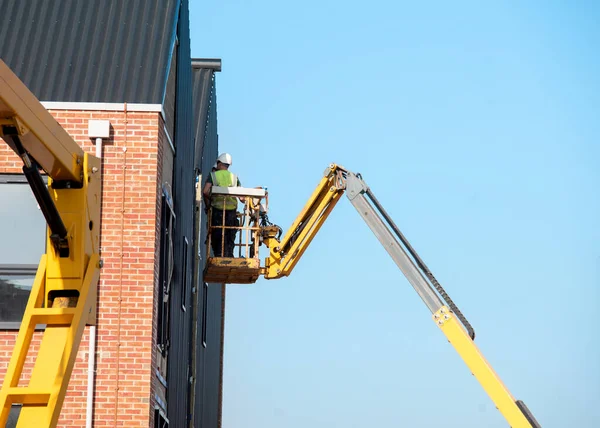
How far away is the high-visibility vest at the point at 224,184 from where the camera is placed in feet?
65.2

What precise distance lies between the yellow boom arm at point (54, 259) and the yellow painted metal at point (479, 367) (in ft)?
29.2

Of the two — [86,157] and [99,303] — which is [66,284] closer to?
[86,157]

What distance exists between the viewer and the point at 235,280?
20.2 m

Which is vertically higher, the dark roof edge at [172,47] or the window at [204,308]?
the window at [204,308]

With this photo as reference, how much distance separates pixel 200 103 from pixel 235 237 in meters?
6.40

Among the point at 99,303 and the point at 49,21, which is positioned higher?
the point at 49,21

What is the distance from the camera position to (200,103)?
25531 millimetres

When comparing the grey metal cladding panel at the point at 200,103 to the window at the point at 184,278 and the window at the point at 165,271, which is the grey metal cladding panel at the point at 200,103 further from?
the window at the point at 165,271

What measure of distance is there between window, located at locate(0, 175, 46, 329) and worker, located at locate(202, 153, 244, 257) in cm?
443

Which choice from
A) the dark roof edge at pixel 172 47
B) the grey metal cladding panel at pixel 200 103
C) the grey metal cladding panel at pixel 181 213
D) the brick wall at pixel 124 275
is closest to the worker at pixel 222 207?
the grey metal cladding panel at pixel 181 213

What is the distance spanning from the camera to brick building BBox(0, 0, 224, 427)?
51.1ft

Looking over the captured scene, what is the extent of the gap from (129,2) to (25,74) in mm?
2278

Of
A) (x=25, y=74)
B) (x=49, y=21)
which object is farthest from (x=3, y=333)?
(x=49, y=21)

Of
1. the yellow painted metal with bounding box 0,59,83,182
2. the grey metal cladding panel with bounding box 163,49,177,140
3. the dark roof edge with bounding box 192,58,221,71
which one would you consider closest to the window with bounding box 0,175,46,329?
the grey metal cladding panel with bounding box 163,49,177,140
